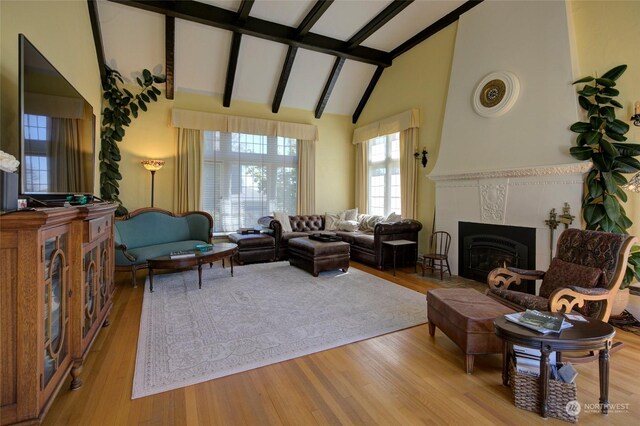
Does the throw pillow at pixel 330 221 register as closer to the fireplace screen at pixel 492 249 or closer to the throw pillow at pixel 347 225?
the throw pillow at pixel 347 225

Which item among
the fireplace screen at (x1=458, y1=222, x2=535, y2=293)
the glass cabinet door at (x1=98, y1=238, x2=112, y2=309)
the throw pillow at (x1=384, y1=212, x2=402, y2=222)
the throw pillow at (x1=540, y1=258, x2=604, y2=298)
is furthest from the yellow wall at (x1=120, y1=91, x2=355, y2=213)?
the throw pillow at (x1=540, y1=258, x2=604, y2=298)

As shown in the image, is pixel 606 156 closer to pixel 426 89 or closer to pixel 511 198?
pixel 511 198

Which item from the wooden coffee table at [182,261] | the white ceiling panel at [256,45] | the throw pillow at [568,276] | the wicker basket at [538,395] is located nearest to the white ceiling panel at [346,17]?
the white ceiling panel at [256,45]

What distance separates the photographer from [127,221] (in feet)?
15.4

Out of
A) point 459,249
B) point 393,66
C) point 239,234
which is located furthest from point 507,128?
point 239,234

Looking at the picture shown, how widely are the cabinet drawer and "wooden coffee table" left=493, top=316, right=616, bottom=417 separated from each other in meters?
2.75

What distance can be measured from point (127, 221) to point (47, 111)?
3057mm

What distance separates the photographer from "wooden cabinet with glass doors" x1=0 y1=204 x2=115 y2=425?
1322 millimetres

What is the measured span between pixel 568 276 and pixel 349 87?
5.84 metres

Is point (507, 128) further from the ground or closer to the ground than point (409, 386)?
further from the ground

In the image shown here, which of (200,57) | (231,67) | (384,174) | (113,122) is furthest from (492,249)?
(113,122)

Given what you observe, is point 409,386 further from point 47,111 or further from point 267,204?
point 267,204

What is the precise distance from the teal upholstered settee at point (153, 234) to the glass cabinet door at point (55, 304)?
2480 millimetres

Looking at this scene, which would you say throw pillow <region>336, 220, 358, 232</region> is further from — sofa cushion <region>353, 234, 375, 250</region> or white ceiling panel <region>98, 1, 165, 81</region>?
white ceiling panel <region>98, 1, 165, 81</region>
